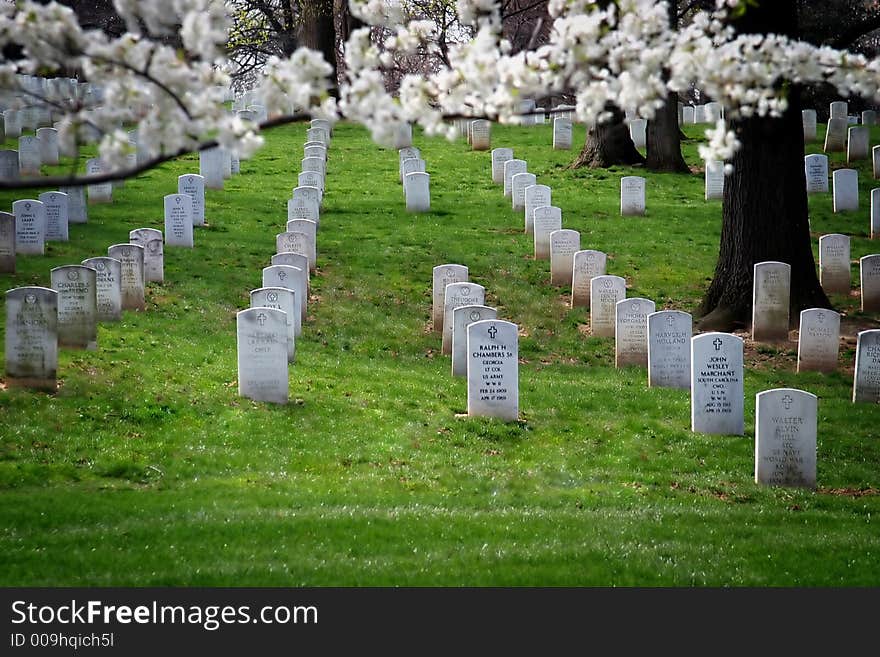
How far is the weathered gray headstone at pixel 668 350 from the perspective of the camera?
14.9 meters

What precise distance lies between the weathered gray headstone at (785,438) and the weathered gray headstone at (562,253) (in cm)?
948

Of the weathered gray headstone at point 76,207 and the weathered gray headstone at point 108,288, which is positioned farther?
the weathered gray headstone at point 76,207

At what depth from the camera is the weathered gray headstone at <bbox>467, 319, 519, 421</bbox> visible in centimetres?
1324

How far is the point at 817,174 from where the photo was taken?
1102 inches

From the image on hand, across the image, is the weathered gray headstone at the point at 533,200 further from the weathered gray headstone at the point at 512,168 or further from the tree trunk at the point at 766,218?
the tree trunk at the point at 766,218

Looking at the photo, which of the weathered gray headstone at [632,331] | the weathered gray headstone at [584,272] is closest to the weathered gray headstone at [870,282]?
the weathered gray headstone at [584,272]

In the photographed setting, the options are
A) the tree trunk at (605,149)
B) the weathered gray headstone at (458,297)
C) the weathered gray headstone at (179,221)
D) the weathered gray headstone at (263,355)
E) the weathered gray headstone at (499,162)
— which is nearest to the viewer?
the weathered gray headstone at (263,355)

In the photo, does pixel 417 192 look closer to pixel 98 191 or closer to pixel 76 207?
pixel 98 191

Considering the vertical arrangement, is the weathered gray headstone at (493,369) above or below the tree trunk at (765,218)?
below

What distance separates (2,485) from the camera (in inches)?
394

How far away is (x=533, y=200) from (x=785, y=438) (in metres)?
13.8

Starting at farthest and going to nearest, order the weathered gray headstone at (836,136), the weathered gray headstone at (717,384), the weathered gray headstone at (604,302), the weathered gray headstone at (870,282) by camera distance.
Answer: the weathered gray headstone at (836,136), the weathered gray headstone at (870,282), the weathered gray headstone at (604,302), the weathered gray headstone at (717,384)

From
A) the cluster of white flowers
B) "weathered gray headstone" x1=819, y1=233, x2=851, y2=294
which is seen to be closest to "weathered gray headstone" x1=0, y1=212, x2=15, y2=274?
the cluster of white flowers

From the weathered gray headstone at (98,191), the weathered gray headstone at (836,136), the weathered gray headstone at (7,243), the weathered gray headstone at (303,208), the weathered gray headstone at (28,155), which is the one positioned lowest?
the weathered gray headstone at (7,243)
